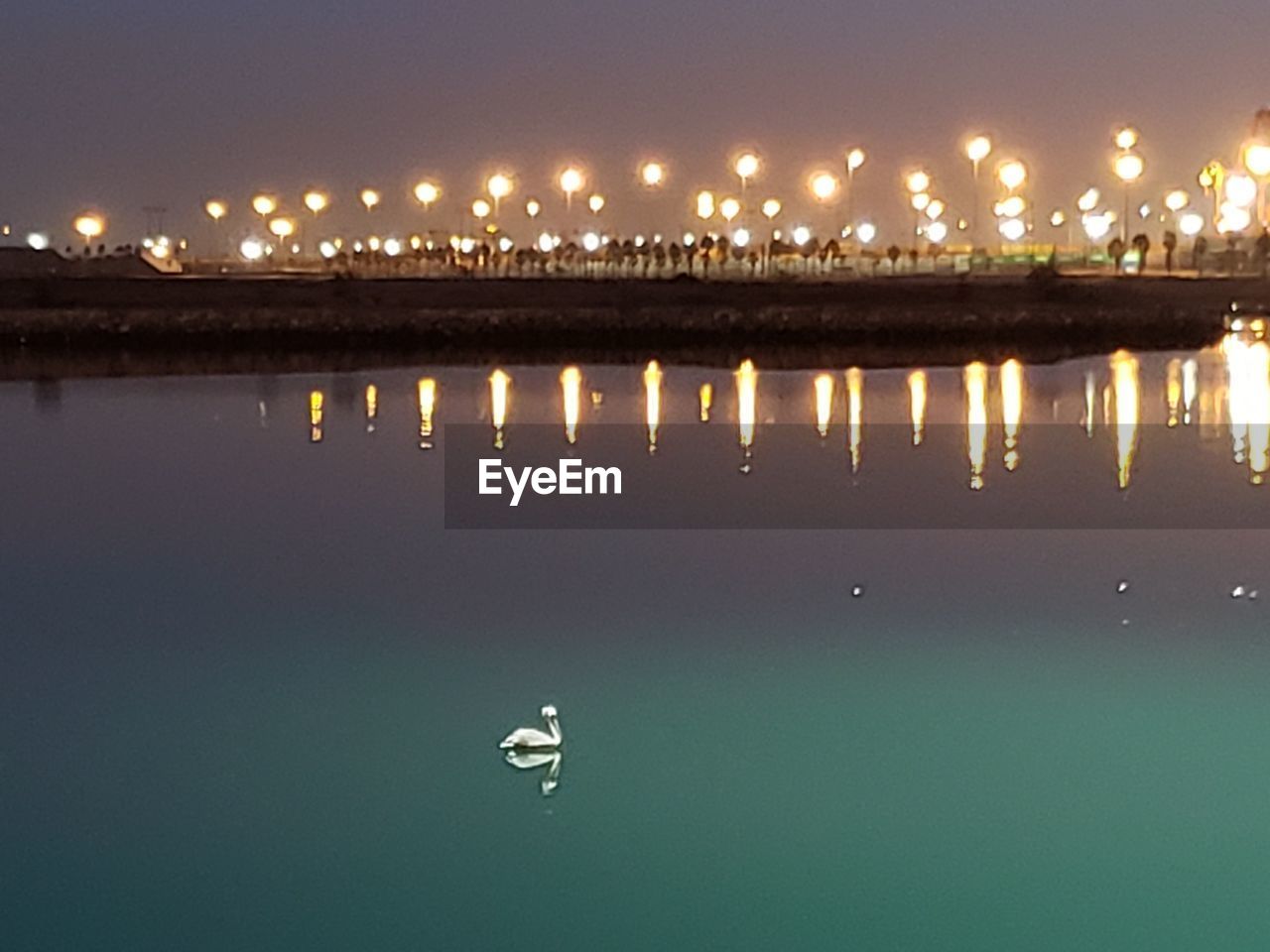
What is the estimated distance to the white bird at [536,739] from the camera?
30.5ft

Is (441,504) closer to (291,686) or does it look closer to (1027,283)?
(291,686)

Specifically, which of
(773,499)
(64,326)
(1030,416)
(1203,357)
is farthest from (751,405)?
(64,326)

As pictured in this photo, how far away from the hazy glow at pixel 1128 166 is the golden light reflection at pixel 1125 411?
30613 millimetres

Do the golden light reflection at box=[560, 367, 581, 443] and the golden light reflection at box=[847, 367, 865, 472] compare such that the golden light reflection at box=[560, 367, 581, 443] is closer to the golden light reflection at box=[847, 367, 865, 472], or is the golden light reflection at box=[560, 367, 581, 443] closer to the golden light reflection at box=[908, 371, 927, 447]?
the golden light reflection at box=[847, 367, 865, 472]

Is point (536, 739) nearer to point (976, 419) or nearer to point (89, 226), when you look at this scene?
point (976, 419)

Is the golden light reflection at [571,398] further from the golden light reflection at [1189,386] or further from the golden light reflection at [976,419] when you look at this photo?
the golden light reflection at [1189,386]

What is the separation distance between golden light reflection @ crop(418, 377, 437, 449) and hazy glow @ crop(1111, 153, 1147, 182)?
38.9 metres

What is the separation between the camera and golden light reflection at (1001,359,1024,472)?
64.8 ft

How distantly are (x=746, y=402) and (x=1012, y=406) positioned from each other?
3.16m

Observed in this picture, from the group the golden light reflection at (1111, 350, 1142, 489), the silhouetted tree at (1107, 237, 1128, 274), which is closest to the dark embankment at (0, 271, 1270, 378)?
the golden light reflection at (1111, 350, 1142, 489)

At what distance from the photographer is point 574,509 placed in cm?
1708

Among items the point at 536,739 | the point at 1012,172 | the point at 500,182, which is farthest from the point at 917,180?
the point at 536,739

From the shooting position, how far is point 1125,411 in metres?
24.4

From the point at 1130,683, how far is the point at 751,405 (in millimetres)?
15100
